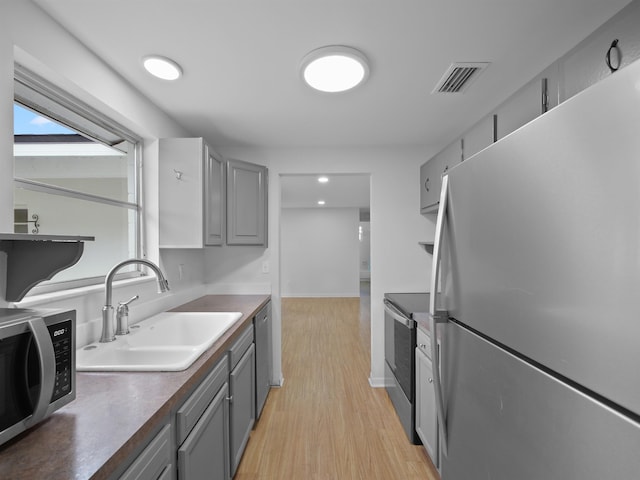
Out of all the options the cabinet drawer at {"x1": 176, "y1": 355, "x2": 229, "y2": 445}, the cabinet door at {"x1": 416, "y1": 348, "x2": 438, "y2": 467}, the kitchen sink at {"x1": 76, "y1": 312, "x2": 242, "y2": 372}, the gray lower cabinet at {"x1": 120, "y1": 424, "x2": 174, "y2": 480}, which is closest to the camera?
the gray lower cabinet at {"x1": 120, "y1": 424, "x2": 174, "y2": 480}

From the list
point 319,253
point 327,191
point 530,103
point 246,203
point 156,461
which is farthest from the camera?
point 319,253

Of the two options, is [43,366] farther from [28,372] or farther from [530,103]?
[530,103]

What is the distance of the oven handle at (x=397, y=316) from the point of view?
206 centimetres

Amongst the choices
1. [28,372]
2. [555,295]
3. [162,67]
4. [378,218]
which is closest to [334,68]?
[162,67]

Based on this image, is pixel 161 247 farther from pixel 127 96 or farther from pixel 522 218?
pixel 522 218

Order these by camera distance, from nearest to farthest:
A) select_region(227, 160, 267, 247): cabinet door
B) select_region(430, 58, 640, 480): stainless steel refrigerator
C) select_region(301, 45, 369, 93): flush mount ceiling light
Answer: select_region(430, 58, 640, 480): stainless steel refrigerator, select_region(301, 45, 369, 93): flush mount ceiling light, select_region(227, 160, 267, 247): cabinet door

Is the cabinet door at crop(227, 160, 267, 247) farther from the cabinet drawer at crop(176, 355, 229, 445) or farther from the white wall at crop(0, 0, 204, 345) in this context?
the cabinet drawer at crop(176, 355, 229, 445)

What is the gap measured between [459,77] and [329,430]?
8.28 ft

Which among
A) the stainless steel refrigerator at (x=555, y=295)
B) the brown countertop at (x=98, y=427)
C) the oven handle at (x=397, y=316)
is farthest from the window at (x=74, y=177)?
the oven handle at (x=397, y=316)

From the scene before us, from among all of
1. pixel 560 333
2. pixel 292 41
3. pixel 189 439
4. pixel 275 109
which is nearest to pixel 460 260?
pixel 560 333

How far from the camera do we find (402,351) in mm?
2242

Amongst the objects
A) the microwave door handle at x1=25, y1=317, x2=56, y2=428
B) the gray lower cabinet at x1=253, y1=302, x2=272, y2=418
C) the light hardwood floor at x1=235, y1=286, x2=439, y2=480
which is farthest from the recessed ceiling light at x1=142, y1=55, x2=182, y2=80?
the light hardwood floor at x1=235, y1=286, x2=439, y2=480

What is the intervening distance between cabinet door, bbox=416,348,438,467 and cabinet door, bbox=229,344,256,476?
1111 millimetres

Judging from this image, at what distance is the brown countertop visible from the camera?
2.11 ft
